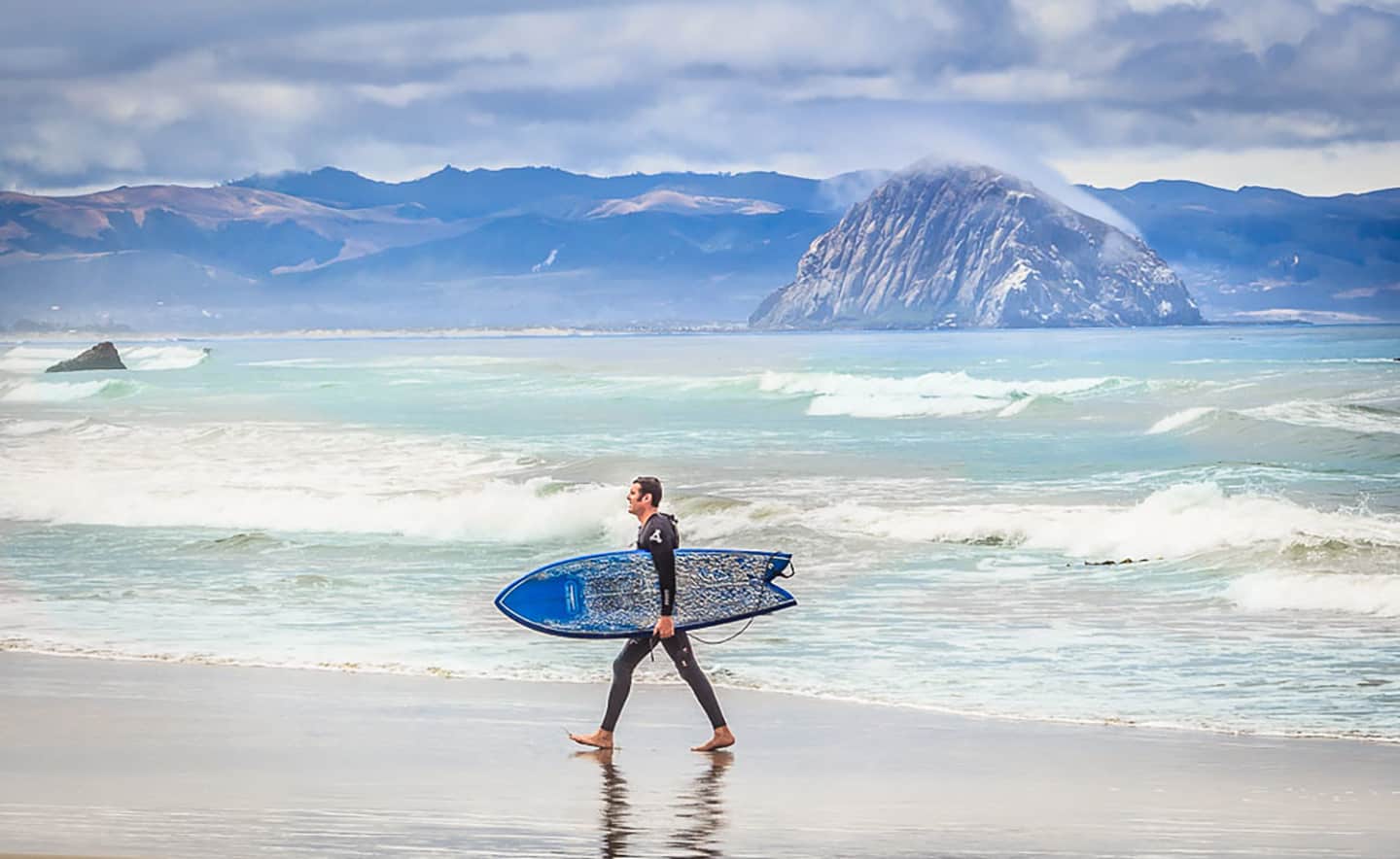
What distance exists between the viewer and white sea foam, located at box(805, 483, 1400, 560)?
55.8 ft

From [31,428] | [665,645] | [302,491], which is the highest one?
[31,428]

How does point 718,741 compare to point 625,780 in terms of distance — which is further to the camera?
point 718,741

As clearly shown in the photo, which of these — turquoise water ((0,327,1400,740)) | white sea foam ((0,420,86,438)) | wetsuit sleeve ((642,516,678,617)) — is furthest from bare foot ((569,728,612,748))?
white sea foam ((0,420,86,438))

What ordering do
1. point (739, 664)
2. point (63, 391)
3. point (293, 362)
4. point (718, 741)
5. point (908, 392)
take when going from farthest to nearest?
point (293, 362) < point (63, 391) < point (908, 392) < point (739, 664) < point (718, 741)

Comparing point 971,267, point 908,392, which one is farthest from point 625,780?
point 971,267

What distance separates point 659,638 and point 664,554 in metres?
0.45

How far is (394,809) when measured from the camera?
593 centimetres

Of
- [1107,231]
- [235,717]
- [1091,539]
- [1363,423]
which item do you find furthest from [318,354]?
[235,717]

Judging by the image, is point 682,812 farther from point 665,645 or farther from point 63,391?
point 63,391

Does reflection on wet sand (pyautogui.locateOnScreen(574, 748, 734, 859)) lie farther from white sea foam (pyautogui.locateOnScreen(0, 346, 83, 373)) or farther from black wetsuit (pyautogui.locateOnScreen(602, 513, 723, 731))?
white sea foam (pyautogui.locateOnScreen(0, 346, 83, 373))

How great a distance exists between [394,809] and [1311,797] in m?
3.25

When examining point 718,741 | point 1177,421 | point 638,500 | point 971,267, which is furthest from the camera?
point 971,267

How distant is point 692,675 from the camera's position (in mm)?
7262

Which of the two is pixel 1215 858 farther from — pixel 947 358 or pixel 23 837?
pixel 947 358
